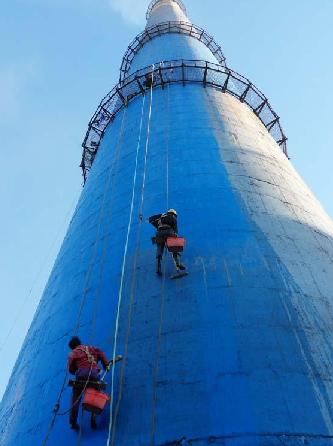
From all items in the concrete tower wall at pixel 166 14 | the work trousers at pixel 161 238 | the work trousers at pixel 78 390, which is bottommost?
the work trousers at pixel 78 390

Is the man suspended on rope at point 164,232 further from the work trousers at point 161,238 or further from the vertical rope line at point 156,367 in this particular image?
the vertical rope line at point 156,367

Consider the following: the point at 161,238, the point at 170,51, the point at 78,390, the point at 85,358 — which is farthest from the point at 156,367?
the point at 170,51

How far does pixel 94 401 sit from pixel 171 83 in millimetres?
13709

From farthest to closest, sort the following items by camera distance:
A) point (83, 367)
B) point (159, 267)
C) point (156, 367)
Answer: point (159, 267) < point (156, 367) < point (83, 367)

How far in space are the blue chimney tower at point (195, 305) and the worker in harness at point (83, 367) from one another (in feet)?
0.77

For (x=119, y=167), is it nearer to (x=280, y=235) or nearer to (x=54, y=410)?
(x=280, y=235)

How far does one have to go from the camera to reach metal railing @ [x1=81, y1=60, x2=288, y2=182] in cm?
1794

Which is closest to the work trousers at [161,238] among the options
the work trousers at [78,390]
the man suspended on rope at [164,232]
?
the man suspended on rope at [164,232]

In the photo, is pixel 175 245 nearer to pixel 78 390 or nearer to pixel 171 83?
pixel 78 390

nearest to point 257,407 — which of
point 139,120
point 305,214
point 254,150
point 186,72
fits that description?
point 305,214

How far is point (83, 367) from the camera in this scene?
6.87 meters

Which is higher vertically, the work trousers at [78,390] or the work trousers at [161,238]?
the work trousers at [161,238]

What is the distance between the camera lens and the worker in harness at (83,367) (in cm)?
678

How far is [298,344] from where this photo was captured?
282 inches
